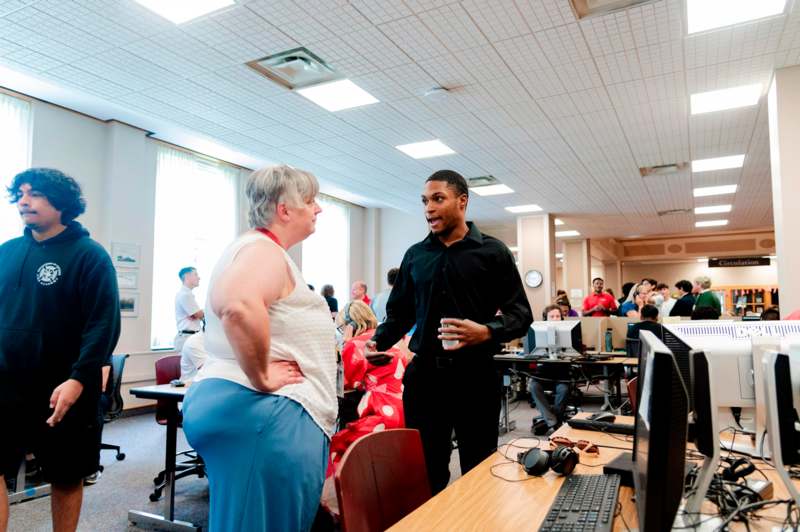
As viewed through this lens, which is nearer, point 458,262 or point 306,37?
point 458,262

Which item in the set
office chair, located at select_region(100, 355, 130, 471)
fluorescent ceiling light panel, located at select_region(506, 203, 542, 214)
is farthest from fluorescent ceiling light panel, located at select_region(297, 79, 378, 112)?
fluorescent ceiling light panel, located at select_region(506, 203, 542, 214)

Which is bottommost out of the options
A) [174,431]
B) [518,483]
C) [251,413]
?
[174,431]

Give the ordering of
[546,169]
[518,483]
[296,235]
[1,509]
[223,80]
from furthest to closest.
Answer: [546,169] < [223,80] < [1,509] < [296,235] < [518,483]

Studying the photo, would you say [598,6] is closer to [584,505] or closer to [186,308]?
[584,505]

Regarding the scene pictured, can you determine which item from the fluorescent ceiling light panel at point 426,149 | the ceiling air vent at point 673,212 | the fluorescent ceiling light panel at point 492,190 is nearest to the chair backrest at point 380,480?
the fluorescent ceiling light panel at point 426,149

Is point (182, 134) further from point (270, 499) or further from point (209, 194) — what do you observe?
point (270, 499)

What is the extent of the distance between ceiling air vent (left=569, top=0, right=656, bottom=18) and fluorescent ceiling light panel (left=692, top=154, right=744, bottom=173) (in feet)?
13.4

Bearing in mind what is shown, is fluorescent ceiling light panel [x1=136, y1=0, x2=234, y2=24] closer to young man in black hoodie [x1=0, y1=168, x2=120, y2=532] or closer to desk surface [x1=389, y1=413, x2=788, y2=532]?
young man in black hoodie [x1=0, y1=168, x2=120, y2=532]

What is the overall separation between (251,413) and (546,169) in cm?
627

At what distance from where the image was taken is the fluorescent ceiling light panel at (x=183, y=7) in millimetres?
3287

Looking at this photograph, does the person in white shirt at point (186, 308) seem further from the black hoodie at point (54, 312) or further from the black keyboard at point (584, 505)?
the black keyboard at point (584, 505)

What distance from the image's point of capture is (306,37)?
3652mm

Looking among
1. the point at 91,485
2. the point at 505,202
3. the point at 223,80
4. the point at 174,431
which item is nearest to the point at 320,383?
the point at 174,431

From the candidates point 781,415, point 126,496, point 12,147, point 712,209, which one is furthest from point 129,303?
point 712,209
